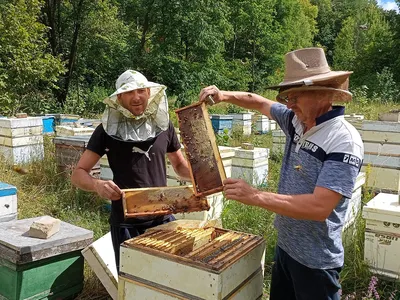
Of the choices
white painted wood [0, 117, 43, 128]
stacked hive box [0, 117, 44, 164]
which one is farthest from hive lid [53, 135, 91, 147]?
white painted wood [0, 117, 43, 128]

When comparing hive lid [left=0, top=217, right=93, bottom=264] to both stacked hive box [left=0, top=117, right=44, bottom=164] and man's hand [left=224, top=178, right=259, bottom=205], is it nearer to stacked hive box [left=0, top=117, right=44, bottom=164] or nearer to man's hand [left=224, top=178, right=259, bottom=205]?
man's hand [left=224, top=178, right=259, bottom=205]

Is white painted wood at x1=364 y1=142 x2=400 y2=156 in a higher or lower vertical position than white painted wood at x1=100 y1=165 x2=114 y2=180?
higher

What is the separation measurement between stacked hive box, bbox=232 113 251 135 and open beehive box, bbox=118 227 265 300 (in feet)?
27.0

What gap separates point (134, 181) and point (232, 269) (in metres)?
0.94

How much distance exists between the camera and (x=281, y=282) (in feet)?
6.98

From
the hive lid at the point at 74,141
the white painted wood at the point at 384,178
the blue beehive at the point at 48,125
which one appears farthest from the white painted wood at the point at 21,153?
the white painted wood at the point at 384,178

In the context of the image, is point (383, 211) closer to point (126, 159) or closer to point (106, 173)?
point (126, 159)

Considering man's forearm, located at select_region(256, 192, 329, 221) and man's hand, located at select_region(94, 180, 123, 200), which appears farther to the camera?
man's hand, located at select_region(94, 180, 123, 200)

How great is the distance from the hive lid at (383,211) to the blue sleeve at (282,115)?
1.31 metres

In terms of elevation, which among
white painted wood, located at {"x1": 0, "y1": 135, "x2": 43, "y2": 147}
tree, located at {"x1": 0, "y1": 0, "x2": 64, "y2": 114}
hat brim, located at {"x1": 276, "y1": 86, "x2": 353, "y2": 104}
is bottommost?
white painted wood, located at {"x1": 0, "y1": 135, "x2": 43, "y2": 147}

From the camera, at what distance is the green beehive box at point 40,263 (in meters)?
2.74

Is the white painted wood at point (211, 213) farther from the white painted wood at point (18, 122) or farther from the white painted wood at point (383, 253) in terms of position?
the white painted wood at point (18, 122)

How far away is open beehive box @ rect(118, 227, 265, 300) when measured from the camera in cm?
175

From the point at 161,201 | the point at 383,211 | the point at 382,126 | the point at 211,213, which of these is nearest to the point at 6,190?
the point at 161,201
